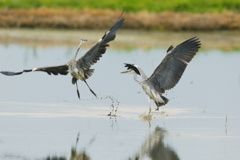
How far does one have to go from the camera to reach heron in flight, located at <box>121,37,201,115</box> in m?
10.4

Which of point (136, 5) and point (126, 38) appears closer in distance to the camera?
point (126, 38)

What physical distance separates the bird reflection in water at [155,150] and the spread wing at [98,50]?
3.56m

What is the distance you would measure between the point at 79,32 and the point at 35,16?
96.3 inches

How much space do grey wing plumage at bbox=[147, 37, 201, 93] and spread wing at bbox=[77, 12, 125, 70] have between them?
1.65 metres

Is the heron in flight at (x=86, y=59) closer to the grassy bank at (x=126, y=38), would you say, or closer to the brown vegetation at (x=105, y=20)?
the grassy bank at (x=126, y=38)

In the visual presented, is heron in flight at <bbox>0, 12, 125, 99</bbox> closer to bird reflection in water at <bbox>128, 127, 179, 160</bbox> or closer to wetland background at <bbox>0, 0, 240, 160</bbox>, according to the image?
wetland background at <bbox>0, 0, 240, 160</bbox>

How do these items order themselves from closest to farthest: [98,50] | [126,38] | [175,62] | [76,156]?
[76,156] < [175,62] < [98,50] < [126,38]

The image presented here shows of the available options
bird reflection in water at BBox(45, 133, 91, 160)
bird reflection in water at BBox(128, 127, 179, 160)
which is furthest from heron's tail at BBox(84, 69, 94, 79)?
bird reflection in water at BBox(45, 133, 91, 160)

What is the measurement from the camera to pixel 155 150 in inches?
310

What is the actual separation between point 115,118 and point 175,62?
136 centimetres

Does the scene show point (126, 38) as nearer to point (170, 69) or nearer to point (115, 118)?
point (170, 69)

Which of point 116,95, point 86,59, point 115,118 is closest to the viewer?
point 115,118

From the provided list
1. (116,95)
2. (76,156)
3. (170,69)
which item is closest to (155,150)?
(76,156)

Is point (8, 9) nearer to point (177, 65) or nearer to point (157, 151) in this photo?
point (177, 65)
